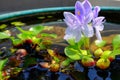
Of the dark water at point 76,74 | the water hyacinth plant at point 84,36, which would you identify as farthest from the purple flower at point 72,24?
the dark water at point 76,74

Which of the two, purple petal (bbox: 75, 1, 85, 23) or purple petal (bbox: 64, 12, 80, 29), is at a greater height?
purple petal (bbox: 75, 1, 85, 23)

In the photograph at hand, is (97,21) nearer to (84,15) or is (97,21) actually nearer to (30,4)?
(84,15)

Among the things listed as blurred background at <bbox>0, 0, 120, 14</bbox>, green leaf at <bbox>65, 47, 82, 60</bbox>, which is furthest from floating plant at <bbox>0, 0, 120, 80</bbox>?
blurred background at <bbox>0, 0, 120, 14</bbox>

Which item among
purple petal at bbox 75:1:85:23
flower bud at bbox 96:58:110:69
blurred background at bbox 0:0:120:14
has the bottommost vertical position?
blurred background at bbox 0:0:120:14

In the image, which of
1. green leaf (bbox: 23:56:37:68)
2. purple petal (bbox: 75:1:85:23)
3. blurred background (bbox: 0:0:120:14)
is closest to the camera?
purple petal (bbox: 75:1:85:23)

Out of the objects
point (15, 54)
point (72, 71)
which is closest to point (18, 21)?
point (15, 54)

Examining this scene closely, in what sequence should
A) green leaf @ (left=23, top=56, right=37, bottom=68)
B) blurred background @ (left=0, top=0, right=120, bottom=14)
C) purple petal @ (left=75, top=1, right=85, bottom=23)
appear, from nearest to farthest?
purple petal @ (left=75, top=1, right=85, bottom=23) → green leaf @ (left=23, top=56, right=37, bottom=68) → blurred background @ (left=0, top=0, right=120, bottom=14)

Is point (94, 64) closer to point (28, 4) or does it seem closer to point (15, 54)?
point (15, 54)

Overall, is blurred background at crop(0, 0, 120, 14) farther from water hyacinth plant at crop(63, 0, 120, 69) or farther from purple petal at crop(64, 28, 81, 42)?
purple petal at crop(64, 28, 81, 42)
